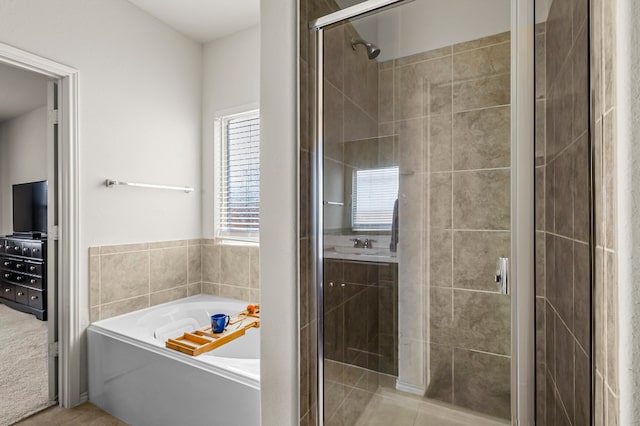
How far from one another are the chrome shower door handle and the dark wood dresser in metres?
4.14

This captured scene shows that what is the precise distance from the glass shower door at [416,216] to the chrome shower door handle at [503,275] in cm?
1

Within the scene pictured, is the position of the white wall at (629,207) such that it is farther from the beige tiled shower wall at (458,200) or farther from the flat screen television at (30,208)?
the flat screen television at (30,208)

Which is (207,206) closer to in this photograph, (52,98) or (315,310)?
(52,98)

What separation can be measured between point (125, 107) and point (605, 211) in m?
2.73

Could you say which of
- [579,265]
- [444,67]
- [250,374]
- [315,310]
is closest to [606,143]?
[579,265]

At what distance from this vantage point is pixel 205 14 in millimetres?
2566

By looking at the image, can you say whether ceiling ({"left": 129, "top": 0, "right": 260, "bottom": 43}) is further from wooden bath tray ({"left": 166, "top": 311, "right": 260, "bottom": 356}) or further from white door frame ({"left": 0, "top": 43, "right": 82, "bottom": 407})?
wooden bath tray ({"left": 166, "top": 311, "right": 260, "bottom": 356})

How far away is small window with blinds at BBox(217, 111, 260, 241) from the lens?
2756 millimetres

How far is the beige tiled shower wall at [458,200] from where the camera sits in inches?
42.6

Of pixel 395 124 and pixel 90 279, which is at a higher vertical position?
pixel 395 124

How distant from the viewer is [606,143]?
1.94 ft

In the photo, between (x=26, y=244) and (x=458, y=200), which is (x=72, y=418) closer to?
(x=458, y=200)

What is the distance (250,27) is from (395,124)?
201 cm

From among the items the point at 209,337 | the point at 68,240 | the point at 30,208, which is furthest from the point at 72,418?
the point at 30,208
